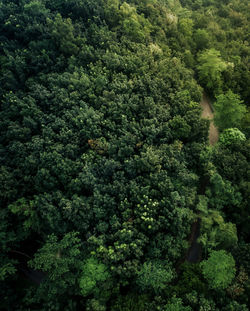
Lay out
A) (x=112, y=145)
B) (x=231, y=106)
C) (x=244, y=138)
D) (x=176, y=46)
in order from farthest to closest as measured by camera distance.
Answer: (x=176, y=46), (x=231, y=106), (x=244, y=138), (x=112, y=145)

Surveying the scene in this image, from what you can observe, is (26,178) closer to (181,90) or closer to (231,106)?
(181,90)

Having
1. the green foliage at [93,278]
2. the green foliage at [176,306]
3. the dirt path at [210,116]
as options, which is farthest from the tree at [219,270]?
the dirt path at [210,116]

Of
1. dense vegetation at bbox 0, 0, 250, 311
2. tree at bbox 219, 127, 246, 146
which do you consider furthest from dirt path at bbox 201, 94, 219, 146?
tree at bbox 219, 127, 246, 146

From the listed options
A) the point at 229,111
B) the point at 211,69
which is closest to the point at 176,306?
the point at 229,111

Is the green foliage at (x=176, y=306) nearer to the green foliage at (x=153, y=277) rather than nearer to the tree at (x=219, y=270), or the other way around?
the green foliage at (x=153, y=277)

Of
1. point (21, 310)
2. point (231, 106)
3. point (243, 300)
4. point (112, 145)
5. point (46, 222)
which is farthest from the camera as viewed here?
point (231, 106)

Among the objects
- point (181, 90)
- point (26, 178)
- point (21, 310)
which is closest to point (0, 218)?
point (26, 178)

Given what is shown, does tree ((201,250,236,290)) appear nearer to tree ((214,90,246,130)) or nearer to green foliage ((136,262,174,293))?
green foliage ((136,262,174,293))
